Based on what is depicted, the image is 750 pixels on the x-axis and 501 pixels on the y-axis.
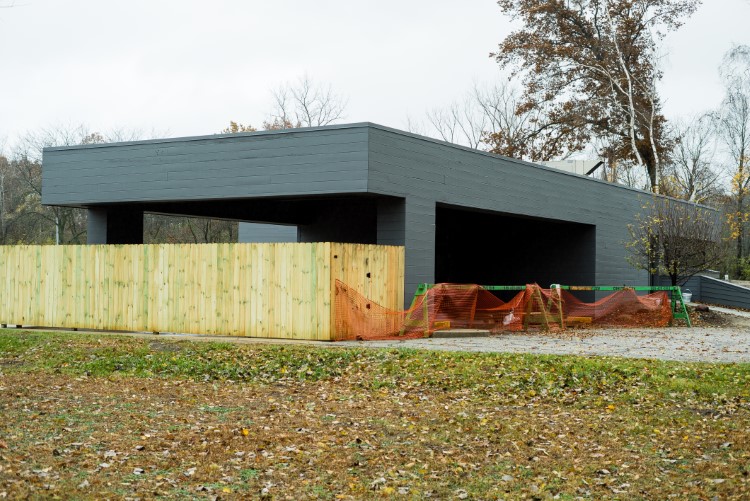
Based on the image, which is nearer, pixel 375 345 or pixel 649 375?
pixel 649 375

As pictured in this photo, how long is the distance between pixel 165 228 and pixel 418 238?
109 ft

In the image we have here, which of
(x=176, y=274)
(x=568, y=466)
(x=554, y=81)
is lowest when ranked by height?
(x=568, y=466)

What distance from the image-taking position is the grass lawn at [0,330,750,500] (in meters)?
7.18

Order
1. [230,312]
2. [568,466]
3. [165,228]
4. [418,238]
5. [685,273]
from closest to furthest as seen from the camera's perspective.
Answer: [568,466], [230,312], [418,238], [685,273], [165,228]

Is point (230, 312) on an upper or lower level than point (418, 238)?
lower

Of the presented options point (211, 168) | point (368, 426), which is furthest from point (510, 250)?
point (368, 426)

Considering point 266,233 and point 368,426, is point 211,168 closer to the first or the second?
point 266,233

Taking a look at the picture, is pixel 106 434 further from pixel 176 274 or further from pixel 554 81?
pixel 554 81

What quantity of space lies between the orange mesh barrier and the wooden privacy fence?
0.39m

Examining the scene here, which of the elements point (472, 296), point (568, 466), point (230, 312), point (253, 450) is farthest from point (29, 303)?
point (568, 466)

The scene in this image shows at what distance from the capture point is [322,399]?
1123cm

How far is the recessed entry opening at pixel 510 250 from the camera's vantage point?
27.8 meters

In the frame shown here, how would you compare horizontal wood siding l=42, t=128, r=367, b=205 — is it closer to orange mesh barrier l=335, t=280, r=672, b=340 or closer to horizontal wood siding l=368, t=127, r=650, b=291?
horizontal wood siding l=368, t=127, r=650, b=291

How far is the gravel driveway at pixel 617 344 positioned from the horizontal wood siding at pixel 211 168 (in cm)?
399
